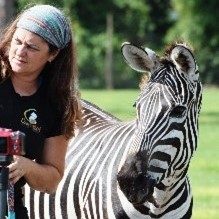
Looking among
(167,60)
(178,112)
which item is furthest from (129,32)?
(178,112)

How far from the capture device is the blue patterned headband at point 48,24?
4.70 metres

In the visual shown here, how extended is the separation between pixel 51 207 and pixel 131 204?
94 cm

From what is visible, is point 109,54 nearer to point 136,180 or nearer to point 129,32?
point 129,32

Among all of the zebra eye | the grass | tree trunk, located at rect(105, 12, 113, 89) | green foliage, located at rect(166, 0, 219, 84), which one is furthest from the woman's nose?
green foliage, located at rect(166, 0, 219, 84)

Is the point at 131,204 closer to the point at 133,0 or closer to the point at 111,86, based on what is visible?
the point at 111,86

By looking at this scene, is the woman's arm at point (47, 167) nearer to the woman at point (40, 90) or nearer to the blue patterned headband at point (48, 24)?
the woman at point (40, 90)

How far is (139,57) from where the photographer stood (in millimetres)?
6652

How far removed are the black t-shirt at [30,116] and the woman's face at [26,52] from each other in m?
0.13

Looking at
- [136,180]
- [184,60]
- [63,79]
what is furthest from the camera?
[184,60]

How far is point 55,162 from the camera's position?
4895 mm

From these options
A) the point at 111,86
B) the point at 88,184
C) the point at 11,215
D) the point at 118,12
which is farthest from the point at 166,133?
the point at 118,12

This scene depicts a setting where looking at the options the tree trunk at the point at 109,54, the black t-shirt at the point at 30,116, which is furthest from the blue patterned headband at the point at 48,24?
the tree trunk at the point at 109,54

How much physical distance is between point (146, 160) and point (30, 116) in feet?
4.99

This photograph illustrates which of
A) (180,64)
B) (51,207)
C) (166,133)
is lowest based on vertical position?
(51,207)
